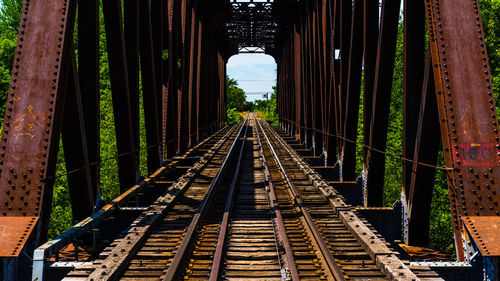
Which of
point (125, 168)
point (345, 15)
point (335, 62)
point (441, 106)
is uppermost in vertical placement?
point (345, 15)

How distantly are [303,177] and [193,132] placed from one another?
977 cm

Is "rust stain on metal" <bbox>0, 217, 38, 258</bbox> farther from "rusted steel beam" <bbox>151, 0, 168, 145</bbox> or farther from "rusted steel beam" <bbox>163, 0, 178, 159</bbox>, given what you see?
"rusted steel beam" <bbox>163, 0, 178, 159</bbox>

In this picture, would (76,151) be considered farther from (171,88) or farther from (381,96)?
(171,88)

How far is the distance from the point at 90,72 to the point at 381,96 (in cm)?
505

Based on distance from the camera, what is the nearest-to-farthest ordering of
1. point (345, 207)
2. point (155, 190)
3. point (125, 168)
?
point (345, 207) < point (125, 168) < point (155, 190)

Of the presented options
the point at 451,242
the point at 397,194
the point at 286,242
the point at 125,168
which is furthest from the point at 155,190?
the point at 397,194

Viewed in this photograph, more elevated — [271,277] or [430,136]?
[430,136]

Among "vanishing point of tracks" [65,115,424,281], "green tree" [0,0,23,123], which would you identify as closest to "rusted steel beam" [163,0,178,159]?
"vanishing point of tracks" [65,115,424,281]

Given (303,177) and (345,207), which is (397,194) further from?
(345,207)

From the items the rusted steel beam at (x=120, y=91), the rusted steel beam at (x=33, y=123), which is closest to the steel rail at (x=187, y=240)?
the rusted steel beam at (x=33, y=123)

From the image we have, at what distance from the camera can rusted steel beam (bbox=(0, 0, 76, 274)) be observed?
3.93 meters

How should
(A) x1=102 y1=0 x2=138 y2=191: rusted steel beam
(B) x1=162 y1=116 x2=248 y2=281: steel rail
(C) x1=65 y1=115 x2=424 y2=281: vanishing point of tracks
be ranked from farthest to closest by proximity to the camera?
(A) x1=102 y1=0 x2=138 y2=191: rusted steel beam → (C) x1=65 y1=115 x2=424 y2=281: vanishing point of tracks → (B) x1=162 y1=116 x2=248 y2=281: steel rail

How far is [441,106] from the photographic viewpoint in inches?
167

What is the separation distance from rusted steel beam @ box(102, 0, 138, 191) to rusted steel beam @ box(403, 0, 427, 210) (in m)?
4.95
